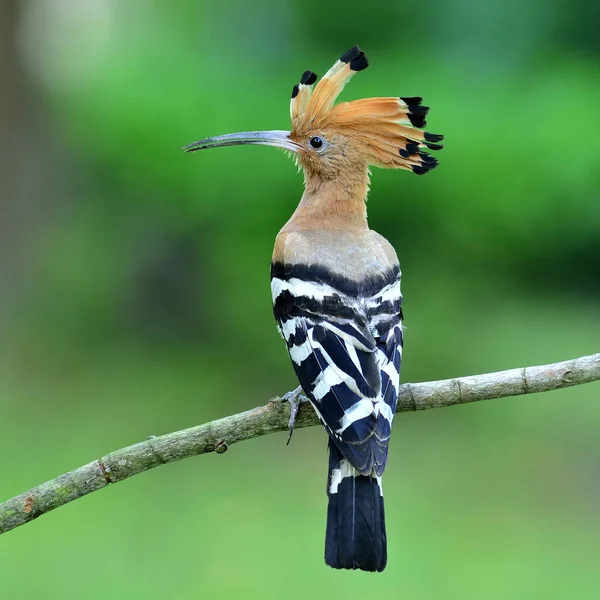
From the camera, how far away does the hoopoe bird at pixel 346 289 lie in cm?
173

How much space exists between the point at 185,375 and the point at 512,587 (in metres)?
2.21

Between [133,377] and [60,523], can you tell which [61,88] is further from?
[60,523]

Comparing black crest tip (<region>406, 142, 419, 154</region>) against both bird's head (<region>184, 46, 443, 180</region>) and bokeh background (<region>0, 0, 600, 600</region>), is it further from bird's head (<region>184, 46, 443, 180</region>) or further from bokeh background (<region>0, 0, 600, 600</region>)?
bokeh background (<region>0, 0, 600, 600</region>)

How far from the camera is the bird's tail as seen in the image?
1685mm

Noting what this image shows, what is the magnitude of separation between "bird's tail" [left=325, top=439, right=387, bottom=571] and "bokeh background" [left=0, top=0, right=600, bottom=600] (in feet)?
5.70

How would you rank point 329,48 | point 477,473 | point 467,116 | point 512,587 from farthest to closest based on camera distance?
point 329,48
point 467,116
point 477,473
point 512,587

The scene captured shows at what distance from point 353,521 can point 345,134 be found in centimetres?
96

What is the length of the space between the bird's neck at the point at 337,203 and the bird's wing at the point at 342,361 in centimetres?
25

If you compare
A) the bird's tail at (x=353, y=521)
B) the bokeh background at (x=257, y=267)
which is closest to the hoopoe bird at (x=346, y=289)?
the bird's tail at (x=353, y=521)

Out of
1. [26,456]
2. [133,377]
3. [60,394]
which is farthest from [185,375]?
→ [26,456]

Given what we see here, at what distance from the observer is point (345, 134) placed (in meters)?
2.29

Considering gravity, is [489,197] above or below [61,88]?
below

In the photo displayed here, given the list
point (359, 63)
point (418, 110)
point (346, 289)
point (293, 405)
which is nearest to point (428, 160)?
point (418, 110)

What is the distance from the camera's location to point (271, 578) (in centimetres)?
333
